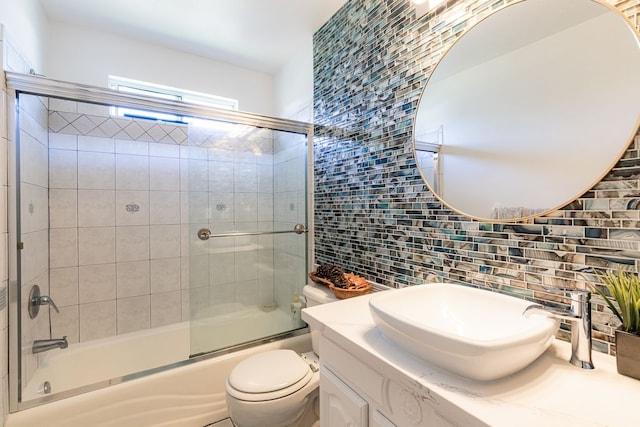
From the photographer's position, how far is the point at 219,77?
2.47m

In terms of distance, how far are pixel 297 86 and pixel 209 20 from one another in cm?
76

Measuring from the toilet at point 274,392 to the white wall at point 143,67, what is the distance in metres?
2.09

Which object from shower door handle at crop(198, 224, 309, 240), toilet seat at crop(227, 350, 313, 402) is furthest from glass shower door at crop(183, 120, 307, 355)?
toilet seat at crop(227, 350, 313, 402)

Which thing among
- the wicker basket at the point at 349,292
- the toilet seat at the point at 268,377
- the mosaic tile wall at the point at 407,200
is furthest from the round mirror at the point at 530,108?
the toilet seat at the point at 268,377

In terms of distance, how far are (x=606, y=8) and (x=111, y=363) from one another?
9.84 feet

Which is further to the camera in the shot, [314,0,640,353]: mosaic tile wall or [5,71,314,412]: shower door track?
[5,71,314,412]: shower door track

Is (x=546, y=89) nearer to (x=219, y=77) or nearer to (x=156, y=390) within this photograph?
(x=156, y=390)

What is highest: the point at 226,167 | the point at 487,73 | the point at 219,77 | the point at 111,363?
the point at 219,77

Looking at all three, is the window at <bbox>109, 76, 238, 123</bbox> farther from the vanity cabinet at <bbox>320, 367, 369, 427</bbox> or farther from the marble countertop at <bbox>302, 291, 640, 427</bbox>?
the marble countertop at <bbox>302, 291, 640, 427</bbox>

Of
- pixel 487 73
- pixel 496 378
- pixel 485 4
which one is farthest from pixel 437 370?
pixel 485 4

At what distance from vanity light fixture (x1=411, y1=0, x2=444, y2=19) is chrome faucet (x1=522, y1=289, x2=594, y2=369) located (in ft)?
3.90

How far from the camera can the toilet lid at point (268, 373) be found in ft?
4.10

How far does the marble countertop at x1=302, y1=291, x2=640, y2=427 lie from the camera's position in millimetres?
505

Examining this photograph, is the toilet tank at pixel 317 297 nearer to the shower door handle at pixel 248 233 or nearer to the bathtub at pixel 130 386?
the bathtub at pixel 130 386
